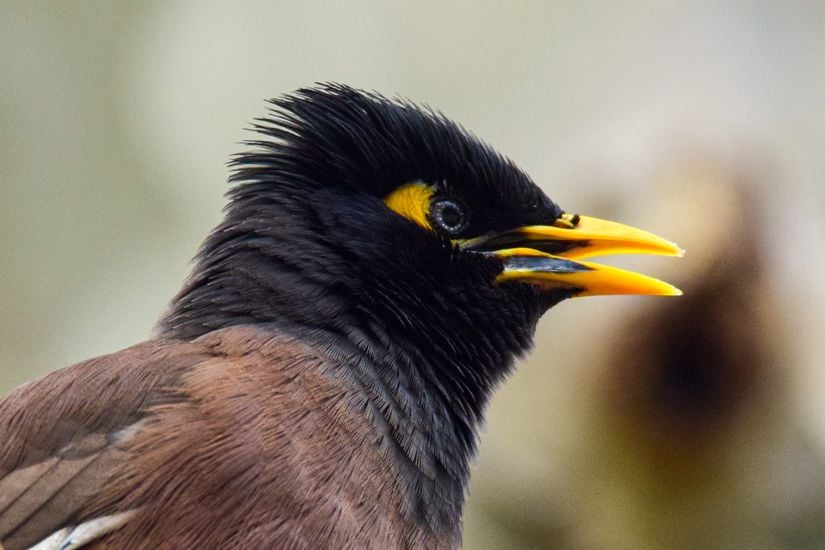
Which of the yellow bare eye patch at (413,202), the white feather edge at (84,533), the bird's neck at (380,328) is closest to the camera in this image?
the white feather edge at (84,533)

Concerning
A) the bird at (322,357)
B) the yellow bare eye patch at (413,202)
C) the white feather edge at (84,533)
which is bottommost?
the white feather edge at (84,533)

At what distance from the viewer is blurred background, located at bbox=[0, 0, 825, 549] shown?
435cm

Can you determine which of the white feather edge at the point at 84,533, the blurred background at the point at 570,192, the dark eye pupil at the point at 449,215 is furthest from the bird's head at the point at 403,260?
the blurred background at the point at 570,192

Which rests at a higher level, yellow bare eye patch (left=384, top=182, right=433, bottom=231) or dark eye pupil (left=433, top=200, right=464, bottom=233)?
yellow bare eye patch (left=384, top=182, right=433, bottom=231)

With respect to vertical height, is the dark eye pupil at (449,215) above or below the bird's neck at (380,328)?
above

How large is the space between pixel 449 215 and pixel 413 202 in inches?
3.4

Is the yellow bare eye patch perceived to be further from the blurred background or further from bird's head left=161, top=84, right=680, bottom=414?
the blurred background

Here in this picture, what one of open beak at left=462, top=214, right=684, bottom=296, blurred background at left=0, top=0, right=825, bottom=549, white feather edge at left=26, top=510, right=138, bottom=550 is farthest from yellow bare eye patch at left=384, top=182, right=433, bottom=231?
blurred background at left=0, top=0, right=825, bottom=549

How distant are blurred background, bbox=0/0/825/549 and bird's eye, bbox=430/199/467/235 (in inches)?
56.6

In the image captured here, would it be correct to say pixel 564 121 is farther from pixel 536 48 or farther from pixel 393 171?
pixel 393 171

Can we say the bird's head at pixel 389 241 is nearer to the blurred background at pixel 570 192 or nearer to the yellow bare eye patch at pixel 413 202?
the yellow bare eye patch at pixel 413 202

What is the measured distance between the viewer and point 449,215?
274 cm

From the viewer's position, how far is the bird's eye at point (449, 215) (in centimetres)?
272

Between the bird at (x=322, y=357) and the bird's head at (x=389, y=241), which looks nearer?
the bird at (x=322, y=357)
